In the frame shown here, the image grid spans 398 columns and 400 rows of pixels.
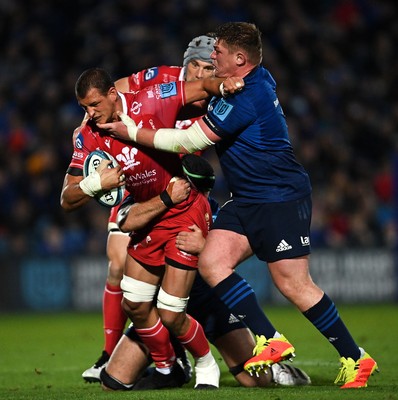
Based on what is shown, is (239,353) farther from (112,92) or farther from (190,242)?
(112,92)

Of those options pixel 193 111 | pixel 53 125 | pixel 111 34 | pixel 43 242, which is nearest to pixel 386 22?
pixel 111 34

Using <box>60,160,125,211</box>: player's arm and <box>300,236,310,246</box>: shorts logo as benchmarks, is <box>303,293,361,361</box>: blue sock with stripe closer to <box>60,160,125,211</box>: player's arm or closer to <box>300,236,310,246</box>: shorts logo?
<box>300,236,310,246</box>: shorts logo

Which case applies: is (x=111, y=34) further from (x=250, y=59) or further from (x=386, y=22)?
(x=250, y=59)

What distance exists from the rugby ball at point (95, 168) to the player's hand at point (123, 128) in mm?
172

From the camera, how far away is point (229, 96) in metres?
6.45

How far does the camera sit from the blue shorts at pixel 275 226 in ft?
21.0

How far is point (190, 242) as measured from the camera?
6.85 meters

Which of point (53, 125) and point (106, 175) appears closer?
point (106, 175)

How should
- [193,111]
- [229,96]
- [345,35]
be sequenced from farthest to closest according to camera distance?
1. [345,35]
2. [193,111]
3. [229,96]

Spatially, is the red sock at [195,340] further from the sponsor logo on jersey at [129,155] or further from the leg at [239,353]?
the sponsor logo on jersey at [129,155]

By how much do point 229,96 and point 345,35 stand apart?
12.7 meters

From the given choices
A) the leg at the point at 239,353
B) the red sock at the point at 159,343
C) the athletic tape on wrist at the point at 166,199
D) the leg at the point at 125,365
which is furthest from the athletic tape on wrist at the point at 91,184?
the leg at the point at 239,353

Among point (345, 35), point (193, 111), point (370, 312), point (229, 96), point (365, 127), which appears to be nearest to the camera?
point (229, 96)

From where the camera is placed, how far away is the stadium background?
1492 cm
